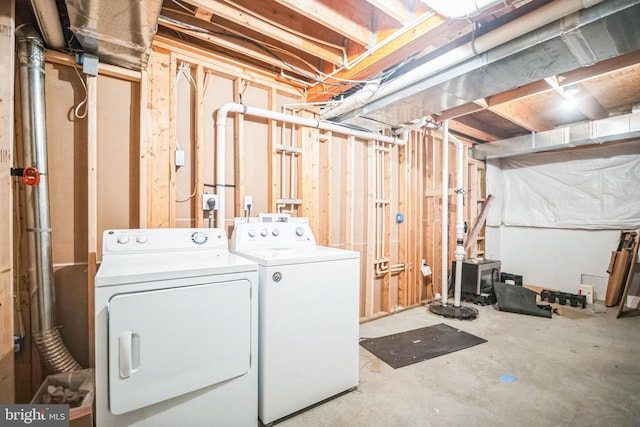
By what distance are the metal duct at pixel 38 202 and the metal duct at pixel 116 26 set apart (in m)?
0.31

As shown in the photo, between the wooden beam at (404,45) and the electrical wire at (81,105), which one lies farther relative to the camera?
the electrical wire at (81,105)

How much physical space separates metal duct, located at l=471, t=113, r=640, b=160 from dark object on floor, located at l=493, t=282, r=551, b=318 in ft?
6.78

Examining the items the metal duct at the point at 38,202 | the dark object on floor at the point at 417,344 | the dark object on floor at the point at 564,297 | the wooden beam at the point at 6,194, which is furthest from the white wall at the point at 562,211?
the wooden beam at the point at 6,194

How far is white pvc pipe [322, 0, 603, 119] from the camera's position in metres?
1.52

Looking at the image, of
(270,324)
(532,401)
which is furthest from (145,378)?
(532,401)

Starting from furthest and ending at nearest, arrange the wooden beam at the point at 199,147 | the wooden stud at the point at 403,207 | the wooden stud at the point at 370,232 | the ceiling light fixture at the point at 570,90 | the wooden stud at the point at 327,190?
1. the wooden stud at the point at 403,207
2. the wooden stud at the point at 370,232
3. the wooden stud at the point at 327,190
4. the ceiling light fixture at the point at 570,90
5. the wooden beam at the point at 199,147

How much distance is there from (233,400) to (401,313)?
102 inches

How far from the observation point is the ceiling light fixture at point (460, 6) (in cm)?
149

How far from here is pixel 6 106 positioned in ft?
5.19

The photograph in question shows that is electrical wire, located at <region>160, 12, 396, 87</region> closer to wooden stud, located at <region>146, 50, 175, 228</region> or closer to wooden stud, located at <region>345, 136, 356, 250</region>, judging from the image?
wooden stud, located at <region>146, 50, 175, 228</region>

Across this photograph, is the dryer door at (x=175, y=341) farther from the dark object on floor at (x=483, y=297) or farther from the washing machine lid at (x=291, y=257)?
the dark object on floor at (x=483, y=297)

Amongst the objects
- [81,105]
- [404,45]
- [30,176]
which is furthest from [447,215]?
[30,176]

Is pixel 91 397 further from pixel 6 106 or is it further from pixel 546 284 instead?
pixel 546 284

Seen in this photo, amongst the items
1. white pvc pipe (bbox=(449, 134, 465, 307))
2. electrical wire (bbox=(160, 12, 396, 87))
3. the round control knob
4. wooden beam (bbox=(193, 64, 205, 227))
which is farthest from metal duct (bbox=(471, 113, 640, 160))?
the round control knob
